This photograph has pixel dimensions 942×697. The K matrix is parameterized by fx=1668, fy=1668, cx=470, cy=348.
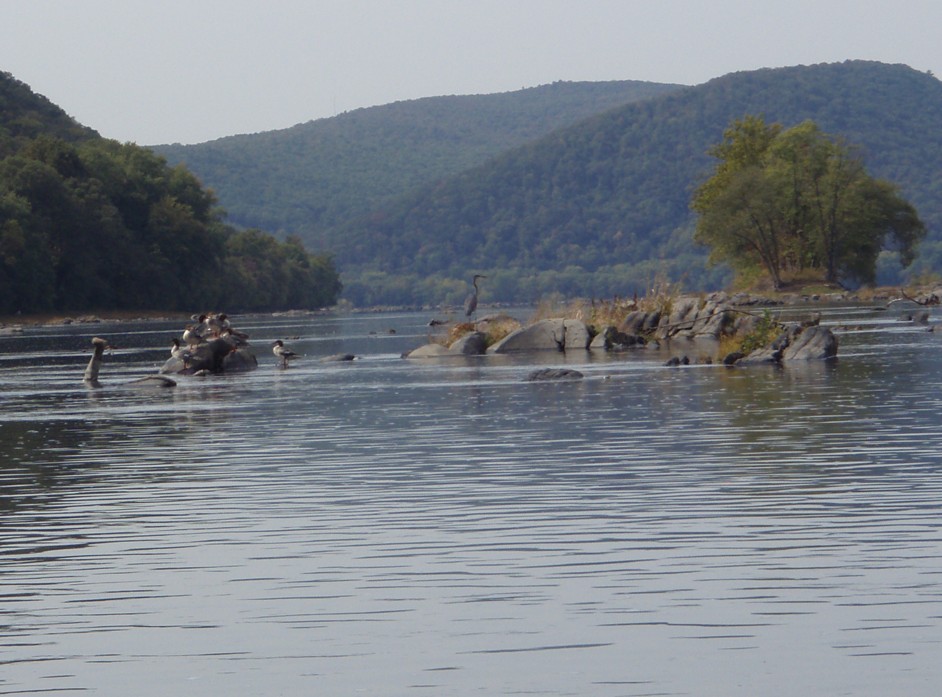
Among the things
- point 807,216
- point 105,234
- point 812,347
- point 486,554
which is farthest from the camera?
point 105,234

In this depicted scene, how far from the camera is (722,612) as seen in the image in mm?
10938

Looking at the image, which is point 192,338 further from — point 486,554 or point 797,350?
point 486,554

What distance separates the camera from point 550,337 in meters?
56.0

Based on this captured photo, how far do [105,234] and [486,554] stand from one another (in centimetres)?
12933

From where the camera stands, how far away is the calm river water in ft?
32.2

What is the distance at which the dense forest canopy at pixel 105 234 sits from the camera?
12606 centimetres

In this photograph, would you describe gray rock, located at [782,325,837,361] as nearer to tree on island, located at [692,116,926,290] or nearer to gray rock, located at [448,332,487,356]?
gray rock, located at [448,332,487,356]

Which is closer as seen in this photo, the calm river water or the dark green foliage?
the calm river water

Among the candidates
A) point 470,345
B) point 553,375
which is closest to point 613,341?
point 470,345

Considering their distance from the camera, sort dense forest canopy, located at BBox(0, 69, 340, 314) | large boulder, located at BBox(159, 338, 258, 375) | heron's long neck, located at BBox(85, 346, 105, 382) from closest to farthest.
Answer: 1. heron's long neck, located at BBox(85, 346, 105, 382)
2. large boulder, located at BBox(159, 338, 258, 375)
3. dense forest canopy, located at BBox(0, 69, 340, 314)

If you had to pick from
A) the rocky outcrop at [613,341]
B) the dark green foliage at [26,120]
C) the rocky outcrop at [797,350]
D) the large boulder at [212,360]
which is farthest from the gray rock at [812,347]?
the dark green foliage at [26,120]

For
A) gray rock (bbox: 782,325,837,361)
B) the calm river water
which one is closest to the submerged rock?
gray rock (bbox: 782,325,837,361)

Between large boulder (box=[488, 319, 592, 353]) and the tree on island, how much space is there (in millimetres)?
71591

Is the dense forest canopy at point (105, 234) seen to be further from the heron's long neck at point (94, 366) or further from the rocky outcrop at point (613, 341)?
the heron's long neck at point (94, 366)
